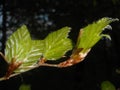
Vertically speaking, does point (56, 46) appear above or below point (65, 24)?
above

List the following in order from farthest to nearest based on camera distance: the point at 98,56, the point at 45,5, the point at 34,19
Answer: the point at 98,56 < the point at 34,19 < the point at 45,5

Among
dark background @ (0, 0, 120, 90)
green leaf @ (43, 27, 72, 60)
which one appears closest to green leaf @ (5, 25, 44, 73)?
green leaf @ (43, 27, 72, 60)

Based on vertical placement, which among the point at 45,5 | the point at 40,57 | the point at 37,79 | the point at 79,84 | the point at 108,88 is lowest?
the point at 37,79

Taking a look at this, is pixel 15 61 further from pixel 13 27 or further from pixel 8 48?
pixel 13 27

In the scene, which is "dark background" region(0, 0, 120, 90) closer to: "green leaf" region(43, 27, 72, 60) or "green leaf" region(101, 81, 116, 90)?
"green leaf" region(101, 81, 116, 90)

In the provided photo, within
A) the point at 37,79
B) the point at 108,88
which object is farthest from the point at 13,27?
the point at 108,88

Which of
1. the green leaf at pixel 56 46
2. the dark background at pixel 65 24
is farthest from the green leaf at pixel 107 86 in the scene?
the dark background at pixel 65 24

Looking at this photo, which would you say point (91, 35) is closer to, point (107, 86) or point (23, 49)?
point (23, 49)

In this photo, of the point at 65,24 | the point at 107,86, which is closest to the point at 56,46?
the point at 107,86
